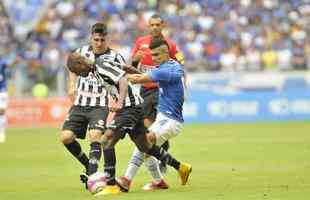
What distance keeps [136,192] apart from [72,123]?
1.37 meters

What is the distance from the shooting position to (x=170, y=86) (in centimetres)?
1304

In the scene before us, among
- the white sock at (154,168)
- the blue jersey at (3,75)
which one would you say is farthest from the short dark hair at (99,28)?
the blue jersey at (3,75)

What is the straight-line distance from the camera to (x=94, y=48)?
1297 centimetres

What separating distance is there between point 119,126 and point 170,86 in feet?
3.19

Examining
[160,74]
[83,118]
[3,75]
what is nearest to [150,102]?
[83,118]

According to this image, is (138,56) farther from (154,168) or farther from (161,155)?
(161,155)

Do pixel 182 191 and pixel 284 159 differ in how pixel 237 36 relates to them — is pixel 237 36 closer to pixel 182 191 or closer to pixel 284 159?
pixel 284 159

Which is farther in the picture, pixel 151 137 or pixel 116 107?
pixel 151 137

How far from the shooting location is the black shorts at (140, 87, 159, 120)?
611 inches

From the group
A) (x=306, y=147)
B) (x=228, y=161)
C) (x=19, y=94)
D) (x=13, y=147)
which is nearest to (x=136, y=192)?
(x=228, y=161)

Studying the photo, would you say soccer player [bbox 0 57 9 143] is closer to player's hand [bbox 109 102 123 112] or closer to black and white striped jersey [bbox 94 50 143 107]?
black and white striped jersey [bbox 94 50 143 107]

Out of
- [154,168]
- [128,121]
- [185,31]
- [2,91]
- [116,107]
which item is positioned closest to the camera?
[116,107]

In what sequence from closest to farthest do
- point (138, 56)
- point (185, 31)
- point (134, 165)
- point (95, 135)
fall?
point (95, 135) < point (134, 165) < point (138, 56) < point (185, 31)

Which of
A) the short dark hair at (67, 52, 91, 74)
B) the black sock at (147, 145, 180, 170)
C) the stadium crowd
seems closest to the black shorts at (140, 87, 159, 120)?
the black sock at (147, 145, 180, 170)
